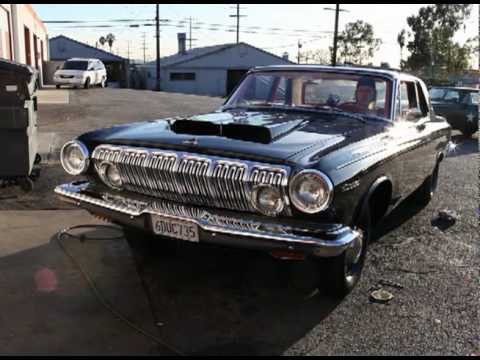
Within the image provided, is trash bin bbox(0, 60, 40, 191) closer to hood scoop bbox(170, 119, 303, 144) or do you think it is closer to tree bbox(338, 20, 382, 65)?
hood scoop bbox(170, 119, 303, 144)

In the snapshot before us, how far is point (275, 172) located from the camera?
10.0 feet

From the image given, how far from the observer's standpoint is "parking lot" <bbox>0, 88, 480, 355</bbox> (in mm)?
3076

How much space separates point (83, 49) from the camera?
5028 cm

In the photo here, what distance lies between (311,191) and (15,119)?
159 inches

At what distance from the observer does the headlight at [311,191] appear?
3.01m

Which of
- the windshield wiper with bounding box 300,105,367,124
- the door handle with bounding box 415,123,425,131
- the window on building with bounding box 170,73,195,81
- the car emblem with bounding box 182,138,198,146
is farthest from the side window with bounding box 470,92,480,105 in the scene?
the window on building with bounding box 170,73,195,81

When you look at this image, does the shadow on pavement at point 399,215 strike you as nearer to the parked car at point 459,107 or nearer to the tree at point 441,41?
the parked car at point 459,107

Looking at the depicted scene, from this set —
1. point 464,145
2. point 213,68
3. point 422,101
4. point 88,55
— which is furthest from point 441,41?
point 422,101

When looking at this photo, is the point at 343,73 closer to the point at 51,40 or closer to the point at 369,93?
the point at 369,93

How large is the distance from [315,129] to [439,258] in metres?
1.78

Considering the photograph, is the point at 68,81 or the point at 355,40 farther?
the point at 355,40

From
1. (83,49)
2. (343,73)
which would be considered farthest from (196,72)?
(343,73)

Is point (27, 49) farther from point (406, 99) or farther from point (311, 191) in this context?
point (311, 191)

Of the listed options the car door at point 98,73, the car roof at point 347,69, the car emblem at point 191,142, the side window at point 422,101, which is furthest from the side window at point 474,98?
the car door at point 98,73
